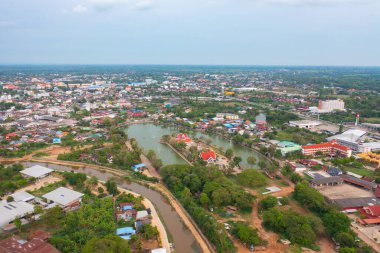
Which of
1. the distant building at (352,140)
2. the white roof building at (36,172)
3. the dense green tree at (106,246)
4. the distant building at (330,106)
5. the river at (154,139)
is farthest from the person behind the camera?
the distant building at (330,106)

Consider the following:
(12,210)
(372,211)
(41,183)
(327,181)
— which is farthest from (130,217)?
(327,181)

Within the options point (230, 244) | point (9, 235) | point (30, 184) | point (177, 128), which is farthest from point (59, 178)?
point (177, 128)

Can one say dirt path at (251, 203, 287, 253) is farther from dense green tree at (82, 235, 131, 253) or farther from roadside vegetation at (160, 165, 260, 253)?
dense green tree at (82, 235, 131, 253)

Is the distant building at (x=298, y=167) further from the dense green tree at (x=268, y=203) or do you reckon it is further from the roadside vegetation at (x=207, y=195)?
the roadside vegetation at (x=207, y=195)

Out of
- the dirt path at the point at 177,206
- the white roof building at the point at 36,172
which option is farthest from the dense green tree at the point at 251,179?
the white roof building at the point at 36,172

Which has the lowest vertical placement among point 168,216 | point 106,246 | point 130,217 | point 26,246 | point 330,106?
point 168,216

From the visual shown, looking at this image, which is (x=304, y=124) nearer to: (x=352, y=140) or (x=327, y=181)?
(x=352, y=140)
